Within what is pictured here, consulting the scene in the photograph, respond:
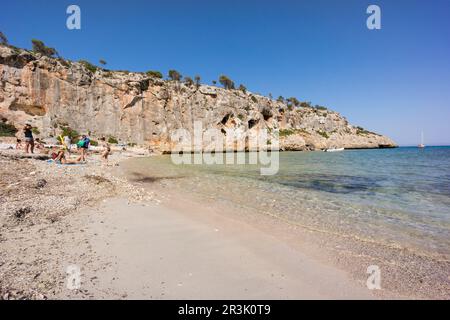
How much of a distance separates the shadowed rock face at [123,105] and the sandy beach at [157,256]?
130 ft

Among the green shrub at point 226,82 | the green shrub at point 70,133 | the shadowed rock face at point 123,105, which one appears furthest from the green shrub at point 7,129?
the green shrub at point 226,82

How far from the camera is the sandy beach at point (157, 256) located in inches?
124

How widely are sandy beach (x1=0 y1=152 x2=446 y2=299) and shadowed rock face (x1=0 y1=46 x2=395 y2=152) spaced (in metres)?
39.7

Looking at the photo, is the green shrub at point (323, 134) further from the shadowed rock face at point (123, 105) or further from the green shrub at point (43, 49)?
the green shrub at point (43, 49)

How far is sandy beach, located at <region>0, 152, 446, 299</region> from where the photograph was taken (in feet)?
10.4

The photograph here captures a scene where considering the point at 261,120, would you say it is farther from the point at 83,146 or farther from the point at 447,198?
the point at 447,198

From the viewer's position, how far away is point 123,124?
50812 millimetres

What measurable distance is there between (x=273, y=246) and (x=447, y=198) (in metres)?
9.75

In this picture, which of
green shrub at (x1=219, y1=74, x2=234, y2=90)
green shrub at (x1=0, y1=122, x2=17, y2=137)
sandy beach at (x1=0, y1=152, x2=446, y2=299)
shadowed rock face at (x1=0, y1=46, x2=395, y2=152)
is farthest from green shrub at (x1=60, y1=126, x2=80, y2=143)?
green shrub at (x1=219, y1=74, x2=234, y2=90)

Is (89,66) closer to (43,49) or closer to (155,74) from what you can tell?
(43,49)

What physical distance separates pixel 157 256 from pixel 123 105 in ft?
174

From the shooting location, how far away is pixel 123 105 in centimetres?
5122

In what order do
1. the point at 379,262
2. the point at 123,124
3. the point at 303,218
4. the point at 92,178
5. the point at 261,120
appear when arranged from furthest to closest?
the point at 261,120
the point at 123,124
the point at 92,178
the point at 303,218
the point at 379,262

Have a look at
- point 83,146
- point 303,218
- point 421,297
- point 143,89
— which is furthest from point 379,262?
point 143,89
